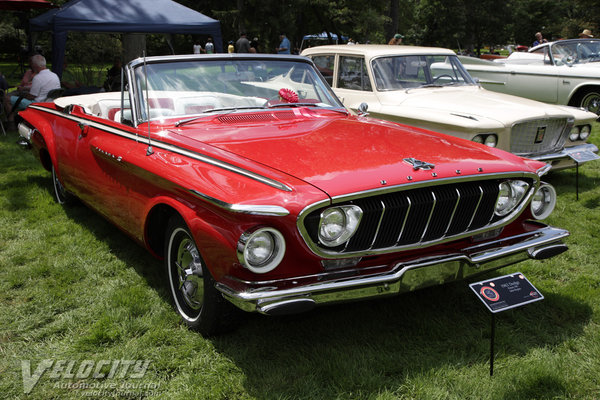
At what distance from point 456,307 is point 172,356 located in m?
1.74

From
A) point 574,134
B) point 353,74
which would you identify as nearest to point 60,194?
point 353,74

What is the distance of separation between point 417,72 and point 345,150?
13.6ft

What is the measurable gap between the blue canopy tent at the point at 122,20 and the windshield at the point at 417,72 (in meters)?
5.45

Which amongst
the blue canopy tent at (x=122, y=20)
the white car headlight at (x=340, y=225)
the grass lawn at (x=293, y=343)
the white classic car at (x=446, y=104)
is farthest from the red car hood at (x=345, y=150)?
the blue canopy tent at (x=122, y=20)

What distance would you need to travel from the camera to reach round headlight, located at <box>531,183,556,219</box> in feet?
11.0

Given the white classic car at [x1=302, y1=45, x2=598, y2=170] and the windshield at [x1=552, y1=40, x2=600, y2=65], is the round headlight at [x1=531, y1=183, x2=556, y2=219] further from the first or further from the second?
the windshield at [x1=552, y1=40, x2=600, y2=65]

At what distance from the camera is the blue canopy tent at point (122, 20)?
31.2ft

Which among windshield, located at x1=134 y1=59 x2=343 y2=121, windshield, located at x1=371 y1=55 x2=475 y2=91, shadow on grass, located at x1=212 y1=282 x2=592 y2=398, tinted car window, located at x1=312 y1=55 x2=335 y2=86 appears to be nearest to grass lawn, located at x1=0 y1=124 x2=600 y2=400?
shadow on grass, located at x1=212 y1=282 x2=592 y2=398

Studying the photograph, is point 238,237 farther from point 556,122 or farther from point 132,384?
point 556,122

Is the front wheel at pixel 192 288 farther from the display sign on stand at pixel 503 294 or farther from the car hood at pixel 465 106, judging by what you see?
the car hood at pixel 465 106

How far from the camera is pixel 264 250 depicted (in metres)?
2.49

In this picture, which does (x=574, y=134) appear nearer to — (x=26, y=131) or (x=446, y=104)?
(x=446, y=104)

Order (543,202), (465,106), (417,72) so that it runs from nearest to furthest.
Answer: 1. (543,202)
2. (465,106)
3. (417,72)

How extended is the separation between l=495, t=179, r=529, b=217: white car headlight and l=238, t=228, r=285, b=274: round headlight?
1372 mm
